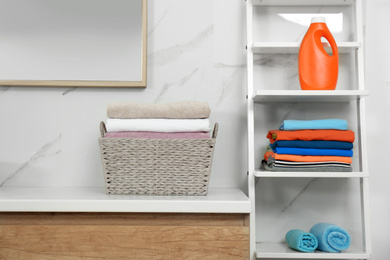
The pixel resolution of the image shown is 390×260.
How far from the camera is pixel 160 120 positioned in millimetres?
1164

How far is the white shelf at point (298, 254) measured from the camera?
3.96ft

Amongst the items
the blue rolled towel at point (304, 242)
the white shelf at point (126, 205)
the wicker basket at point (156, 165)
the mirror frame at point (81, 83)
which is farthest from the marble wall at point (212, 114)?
the white shelf at point (126, 205)

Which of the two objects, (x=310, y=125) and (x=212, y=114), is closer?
(x=310, y=125)

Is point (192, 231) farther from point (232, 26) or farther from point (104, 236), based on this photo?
point (232, 26)

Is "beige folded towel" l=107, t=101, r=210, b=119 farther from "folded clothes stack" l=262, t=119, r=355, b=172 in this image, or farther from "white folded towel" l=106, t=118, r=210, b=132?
"folded clothes stack" l=262, t=119, r=355, b=172

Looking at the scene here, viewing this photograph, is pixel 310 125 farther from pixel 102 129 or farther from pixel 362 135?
pixel 102 129

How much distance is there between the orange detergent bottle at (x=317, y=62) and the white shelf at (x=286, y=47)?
60mm

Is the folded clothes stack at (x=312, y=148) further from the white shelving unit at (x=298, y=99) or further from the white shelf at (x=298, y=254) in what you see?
the white shelf at (x=298, y=254)

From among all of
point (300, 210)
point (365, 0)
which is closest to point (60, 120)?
point (300, 210)

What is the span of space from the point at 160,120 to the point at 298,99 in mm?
516

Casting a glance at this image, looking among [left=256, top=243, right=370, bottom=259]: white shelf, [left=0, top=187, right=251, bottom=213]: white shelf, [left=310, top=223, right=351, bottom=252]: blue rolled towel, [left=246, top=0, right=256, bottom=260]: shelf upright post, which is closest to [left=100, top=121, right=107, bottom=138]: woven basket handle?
[left=0, top=187, right=251, bottom=213]: white shelf

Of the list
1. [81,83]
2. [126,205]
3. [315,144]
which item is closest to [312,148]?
[315,144]

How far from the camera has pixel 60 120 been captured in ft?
4.77

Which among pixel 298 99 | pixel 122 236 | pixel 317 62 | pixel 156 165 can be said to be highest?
pixel 317 62
